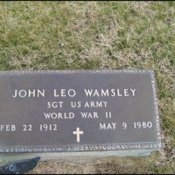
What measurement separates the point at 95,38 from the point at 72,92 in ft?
2.87

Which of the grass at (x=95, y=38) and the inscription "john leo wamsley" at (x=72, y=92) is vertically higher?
the grass at (x=95, y=38)

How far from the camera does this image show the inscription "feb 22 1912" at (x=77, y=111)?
3.46m

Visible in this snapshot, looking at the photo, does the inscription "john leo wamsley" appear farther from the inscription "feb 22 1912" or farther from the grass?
the grass

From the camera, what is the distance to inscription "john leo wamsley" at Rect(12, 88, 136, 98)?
364 cm

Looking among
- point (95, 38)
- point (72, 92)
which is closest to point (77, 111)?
point (72, 92)

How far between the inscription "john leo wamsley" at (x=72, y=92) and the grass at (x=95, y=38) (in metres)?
0.49

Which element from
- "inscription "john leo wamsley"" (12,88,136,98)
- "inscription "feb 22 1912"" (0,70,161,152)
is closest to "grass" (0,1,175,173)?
"inscription "feb 22 1912"" (0,70,161,152)

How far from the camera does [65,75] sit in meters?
3.79

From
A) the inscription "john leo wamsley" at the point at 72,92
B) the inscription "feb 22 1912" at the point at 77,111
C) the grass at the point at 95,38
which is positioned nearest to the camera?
the inscription "feb 22 1912" at the point at 77,111

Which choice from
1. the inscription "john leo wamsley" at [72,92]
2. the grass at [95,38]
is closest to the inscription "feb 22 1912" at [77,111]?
the inscription "john leo wamsley" at [72,92]

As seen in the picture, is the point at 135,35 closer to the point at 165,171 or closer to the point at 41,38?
the point at 41,38

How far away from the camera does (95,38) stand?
4.32 meters

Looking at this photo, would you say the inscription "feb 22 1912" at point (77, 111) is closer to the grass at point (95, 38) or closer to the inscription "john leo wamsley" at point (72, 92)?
the inscription "john leo wamsley" at point (72, 92)

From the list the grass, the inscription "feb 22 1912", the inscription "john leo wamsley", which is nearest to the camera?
the inscription "feb 22 1912"
